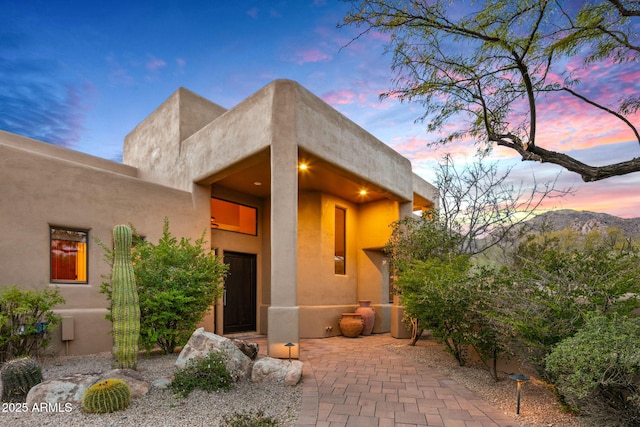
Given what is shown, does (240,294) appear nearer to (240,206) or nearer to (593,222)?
(240,206)

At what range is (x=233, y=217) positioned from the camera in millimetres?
10578

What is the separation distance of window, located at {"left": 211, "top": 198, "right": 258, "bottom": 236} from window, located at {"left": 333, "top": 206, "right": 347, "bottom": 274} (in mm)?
2586

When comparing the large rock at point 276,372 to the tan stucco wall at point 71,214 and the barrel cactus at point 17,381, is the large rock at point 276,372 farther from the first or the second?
the tan stucco wall at point 71,214

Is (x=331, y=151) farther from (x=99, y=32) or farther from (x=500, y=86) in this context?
(x=99, y=32)

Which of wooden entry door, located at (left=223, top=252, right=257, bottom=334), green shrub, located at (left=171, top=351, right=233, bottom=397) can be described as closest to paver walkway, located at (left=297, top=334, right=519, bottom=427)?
green shrub, located at (left=171, top=351, right=233, bottom=397)

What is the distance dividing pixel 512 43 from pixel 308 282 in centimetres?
747

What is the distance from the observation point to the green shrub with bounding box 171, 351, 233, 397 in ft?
15.0

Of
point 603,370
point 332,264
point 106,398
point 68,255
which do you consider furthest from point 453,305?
point 68,255

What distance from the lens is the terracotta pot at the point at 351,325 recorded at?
1009 centimetres

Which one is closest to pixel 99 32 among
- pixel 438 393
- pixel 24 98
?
pixel 24 98

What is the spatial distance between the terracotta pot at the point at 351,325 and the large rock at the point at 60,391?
272 inches

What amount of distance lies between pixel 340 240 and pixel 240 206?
333cm

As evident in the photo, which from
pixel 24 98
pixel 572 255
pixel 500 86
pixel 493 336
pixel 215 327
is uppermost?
pixel 24 98

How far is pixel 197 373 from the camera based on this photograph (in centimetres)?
471
